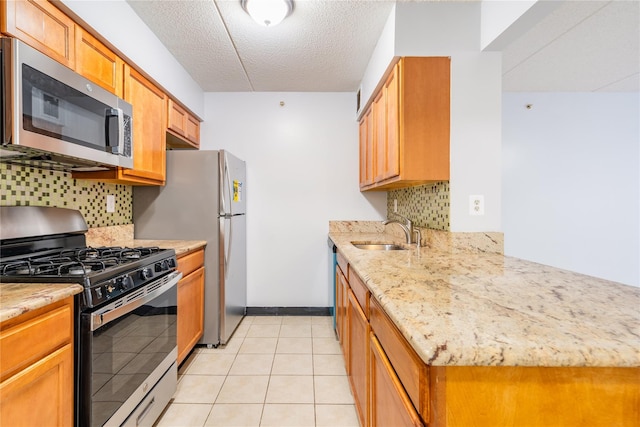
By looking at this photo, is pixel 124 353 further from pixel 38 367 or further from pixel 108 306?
pixel 38 367

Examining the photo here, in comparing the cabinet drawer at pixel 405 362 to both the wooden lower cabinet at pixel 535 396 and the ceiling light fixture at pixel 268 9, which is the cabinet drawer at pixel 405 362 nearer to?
the wooden lower cabinet at pixel 535 396

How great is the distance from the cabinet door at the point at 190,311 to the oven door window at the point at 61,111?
1035 mm

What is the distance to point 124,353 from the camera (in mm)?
1331

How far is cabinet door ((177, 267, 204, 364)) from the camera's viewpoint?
2.06m

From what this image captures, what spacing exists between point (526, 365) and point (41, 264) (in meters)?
1.77

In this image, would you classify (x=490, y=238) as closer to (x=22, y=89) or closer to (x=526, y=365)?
(x=526, y=365)

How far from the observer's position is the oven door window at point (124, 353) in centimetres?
116

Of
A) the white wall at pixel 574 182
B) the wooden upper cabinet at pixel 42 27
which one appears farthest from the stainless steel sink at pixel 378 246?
the wooden upper cabinet at pixel 42 27

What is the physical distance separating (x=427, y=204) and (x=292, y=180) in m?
1.54

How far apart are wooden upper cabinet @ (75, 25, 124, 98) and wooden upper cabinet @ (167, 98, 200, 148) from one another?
65 centimetres

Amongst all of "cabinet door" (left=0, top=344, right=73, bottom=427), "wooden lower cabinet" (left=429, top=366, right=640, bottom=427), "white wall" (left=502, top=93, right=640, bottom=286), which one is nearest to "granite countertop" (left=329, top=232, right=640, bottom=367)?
"wooden lower cabinet" (left=429, top=366, right=640, bottom=427)

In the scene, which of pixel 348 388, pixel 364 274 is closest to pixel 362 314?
pixel 364 274

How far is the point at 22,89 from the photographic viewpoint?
1.16 metres

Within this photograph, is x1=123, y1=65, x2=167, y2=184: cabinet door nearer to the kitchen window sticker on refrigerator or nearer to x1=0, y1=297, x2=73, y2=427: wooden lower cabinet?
the kitchen window sticker on refrigerator
